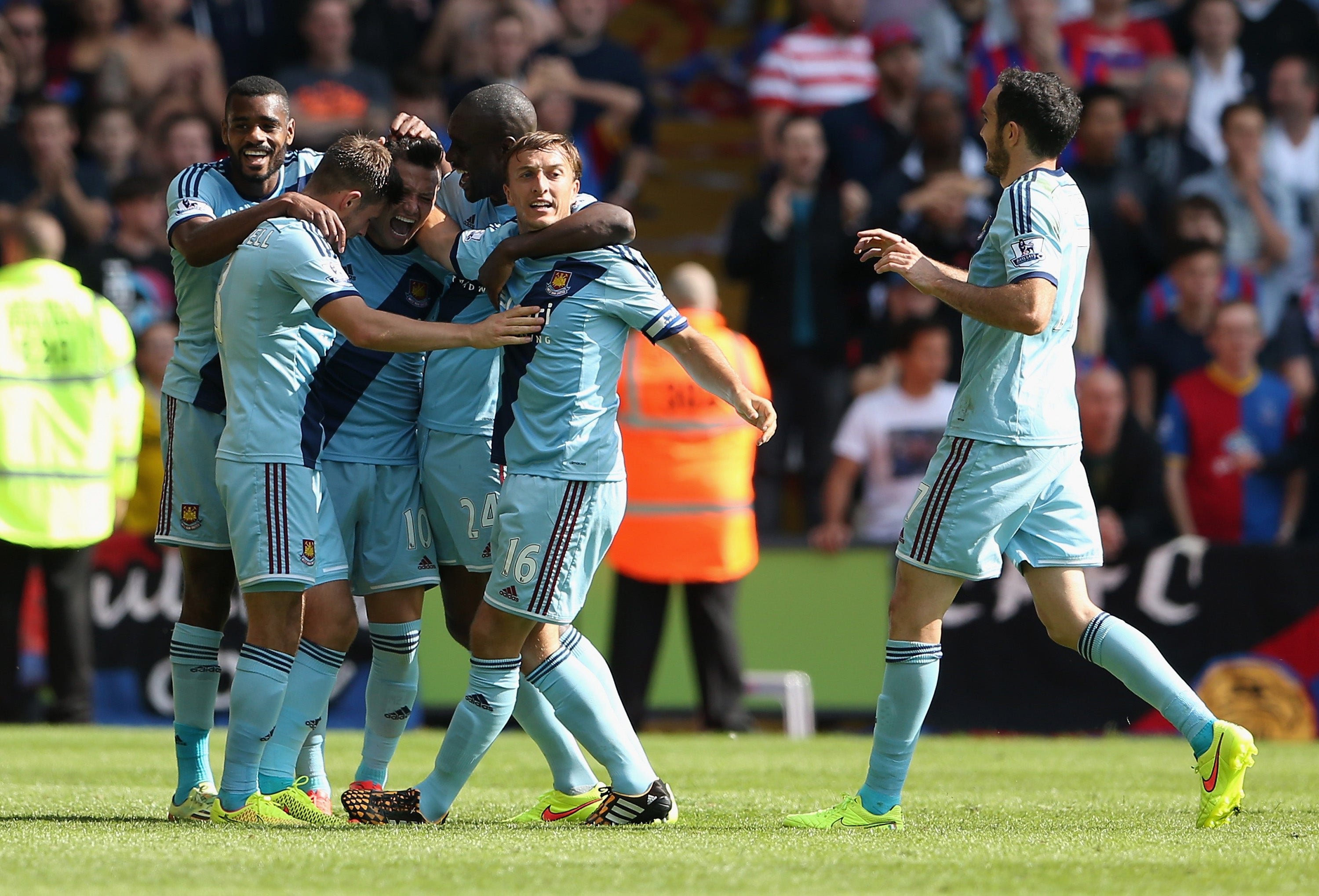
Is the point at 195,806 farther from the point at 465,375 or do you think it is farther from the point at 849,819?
the point at 849,819

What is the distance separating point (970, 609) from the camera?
972 centimetres

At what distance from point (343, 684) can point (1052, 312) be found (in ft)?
18.6

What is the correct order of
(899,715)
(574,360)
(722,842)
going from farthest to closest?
(899,715)
(574,360)
(722,842)

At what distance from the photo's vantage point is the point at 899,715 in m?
5.39

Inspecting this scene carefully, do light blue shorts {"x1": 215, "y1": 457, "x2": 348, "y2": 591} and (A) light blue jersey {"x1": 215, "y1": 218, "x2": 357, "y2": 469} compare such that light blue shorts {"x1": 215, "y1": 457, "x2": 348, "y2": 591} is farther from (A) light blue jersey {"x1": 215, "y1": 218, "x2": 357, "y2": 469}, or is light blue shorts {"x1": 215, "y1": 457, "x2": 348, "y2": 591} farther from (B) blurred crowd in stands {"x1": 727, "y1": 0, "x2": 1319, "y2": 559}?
(B) blurred crowd in stands {"x1": 727, "y1": 0, "x2": 1319, "y2": 559}

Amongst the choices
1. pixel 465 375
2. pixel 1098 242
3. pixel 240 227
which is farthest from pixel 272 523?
pixel 1098 242

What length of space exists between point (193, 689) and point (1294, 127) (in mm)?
10049

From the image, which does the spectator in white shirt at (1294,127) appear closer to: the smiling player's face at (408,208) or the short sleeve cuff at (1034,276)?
the short sleeve cuff at (1034,276)

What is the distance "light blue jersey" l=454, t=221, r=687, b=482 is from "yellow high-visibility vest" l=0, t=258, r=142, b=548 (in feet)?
15.9

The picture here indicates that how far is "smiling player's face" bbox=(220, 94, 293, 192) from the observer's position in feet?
18.8

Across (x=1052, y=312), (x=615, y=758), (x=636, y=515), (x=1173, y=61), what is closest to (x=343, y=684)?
(x=636, y=515)

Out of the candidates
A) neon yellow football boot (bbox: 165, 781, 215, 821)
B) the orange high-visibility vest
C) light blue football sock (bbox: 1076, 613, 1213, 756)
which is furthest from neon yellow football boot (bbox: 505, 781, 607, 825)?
the orange high-visibility vest

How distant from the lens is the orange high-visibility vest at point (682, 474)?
9.42 metres

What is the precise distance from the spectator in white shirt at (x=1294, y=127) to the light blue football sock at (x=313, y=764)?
9467 millimetres
